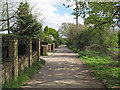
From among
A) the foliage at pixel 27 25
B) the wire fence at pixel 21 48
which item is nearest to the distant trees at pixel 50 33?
→ the foliage at pixel 27 25

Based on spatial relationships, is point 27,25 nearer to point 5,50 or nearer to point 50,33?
point 5,50

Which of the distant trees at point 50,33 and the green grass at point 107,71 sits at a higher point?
the distant trees at point 50,33

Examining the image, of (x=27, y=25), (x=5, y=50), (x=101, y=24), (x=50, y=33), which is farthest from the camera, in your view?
(x=50, y=33)

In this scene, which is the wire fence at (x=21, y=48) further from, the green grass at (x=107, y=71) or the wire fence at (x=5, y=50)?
the green grass at (x=107, y=71)

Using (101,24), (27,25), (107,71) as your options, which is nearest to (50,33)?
(27,25)

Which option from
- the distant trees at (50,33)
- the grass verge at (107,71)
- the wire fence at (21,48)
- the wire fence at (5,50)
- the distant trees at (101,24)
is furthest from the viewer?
the distant trees at (50,33)

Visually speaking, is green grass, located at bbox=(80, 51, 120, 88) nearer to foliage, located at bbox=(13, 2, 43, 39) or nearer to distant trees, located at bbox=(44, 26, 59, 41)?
foliage, located at bbox=(13, 2, 43, 39)

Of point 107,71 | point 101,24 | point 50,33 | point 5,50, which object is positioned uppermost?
point 50,33

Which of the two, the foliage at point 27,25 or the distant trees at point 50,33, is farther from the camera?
the distant trees at point 50,33

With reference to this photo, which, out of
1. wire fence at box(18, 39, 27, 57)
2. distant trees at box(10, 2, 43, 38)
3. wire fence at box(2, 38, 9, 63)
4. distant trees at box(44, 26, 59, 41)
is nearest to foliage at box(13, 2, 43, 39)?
distant trees at box(10, 2, 43, 38)

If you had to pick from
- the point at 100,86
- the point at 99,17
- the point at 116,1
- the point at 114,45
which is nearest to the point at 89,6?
the point at 99,17

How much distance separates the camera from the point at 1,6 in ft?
36.4

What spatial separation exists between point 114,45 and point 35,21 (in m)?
8.64

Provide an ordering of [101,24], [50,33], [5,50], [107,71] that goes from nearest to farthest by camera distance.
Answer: [5,50] < [107,71] < [101,24] < [50,33]
